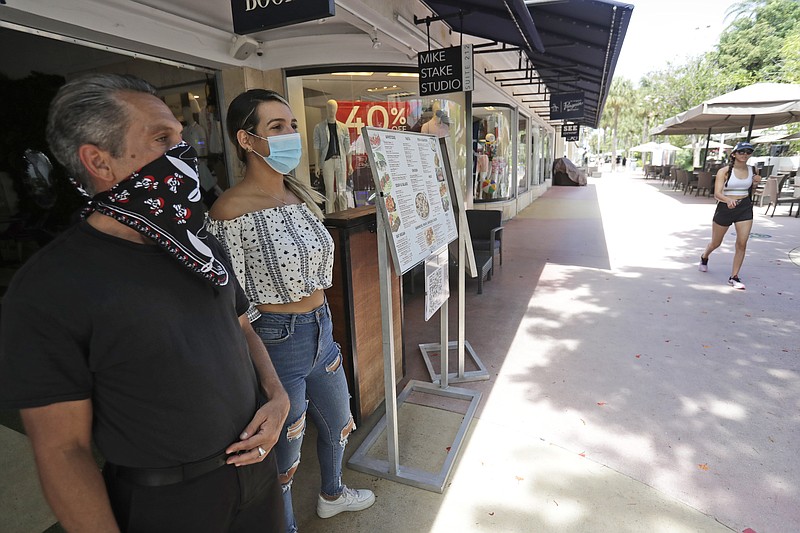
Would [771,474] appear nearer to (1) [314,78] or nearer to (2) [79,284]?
(2) [79,284]

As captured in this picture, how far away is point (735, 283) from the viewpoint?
554 cm

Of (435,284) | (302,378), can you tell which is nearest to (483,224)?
(435,284)

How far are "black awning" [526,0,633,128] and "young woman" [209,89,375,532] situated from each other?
174 inches

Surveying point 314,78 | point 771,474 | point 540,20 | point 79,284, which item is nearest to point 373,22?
point 314,78

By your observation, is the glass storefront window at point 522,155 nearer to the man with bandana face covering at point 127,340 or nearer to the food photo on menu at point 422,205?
the food photo on menu at point 422,205

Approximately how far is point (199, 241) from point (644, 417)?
3.01 meters

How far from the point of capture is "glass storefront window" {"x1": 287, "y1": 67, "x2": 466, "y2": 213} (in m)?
6.05

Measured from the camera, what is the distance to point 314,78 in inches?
237

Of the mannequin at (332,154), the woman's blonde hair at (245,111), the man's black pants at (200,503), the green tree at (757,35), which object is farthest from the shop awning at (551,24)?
the green tree at (757,35)

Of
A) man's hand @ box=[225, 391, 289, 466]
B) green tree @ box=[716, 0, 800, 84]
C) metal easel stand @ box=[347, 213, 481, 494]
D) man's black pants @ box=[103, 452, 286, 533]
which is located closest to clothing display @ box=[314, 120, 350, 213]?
metal easel stand @ box=[347, 213, 481, 494]

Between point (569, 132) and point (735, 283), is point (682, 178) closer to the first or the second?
point (569, 132)

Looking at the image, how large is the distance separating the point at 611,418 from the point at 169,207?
116 inches

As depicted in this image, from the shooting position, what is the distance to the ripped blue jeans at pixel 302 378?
1748mm

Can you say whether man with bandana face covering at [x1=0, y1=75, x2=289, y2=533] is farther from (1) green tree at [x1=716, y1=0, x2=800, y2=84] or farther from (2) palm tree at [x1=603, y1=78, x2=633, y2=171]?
(2) palm tree at [x1=603, y1=78, x2=633, y2=171]
